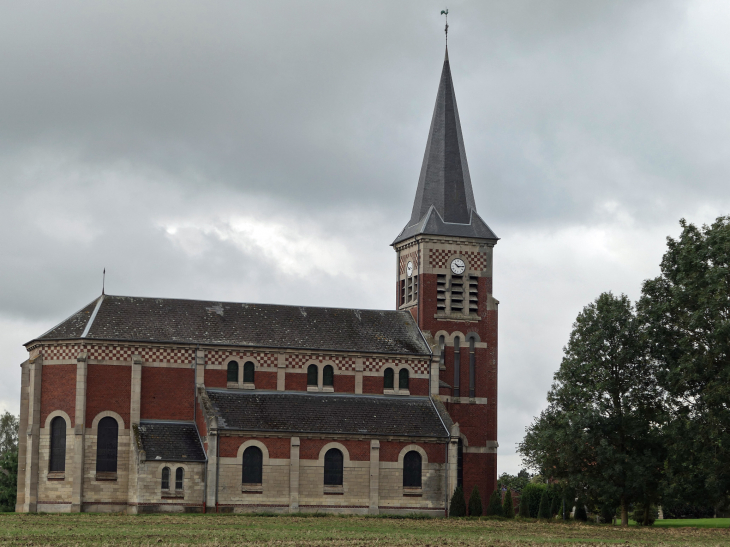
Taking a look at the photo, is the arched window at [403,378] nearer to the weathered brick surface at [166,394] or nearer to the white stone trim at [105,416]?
the weathered brick surface at [166,394]

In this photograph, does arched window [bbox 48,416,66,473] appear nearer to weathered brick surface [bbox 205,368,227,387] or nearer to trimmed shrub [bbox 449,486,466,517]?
weathered brick surface [bbox 205,368,227,387]

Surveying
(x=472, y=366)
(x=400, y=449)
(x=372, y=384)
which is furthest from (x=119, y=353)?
(x=472, y=366)

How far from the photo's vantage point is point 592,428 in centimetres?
6312

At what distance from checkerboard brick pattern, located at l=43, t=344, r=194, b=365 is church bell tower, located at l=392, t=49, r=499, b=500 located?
16.8 meters

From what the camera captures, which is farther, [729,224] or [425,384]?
[425,384]

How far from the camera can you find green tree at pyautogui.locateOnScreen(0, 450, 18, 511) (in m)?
81.8

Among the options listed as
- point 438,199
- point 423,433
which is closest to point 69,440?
point 423,433

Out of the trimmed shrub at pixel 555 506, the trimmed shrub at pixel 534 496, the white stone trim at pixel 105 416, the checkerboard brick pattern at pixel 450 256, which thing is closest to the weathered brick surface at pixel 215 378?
the white stone trim at pixel 105 416

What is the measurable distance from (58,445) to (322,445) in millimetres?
15994

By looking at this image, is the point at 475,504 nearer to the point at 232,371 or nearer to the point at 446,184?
the point at 232,371

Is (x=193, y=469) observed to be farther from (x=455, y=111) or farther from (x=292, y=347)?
(x=455, y=111)

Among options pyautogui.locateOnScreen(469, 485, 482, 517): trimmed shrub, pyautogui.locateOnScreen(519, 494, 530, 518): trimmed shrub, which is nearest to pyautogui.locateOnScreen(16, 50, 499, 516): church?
pyautogui.locateOnScreen(469, 485, 482, 517): trimmed shrub

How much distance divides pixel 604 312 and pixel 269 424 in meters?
21.2

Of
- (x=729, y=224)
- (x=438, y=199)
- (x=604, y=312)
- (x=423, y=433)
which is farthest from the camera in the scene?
(x=438, y=199)
